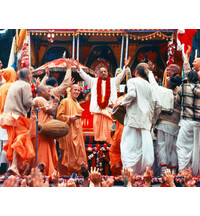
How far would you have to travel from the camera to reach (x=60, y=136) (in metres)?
10.2

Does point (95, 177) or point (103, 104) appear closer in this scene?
point (95, 177)

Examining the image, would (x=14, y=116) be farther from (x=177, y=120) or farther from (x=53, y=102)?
(x=177, y=120)

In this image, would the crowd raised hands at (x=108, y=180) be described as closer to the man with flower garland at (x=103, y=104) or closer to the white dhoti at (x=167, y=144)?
the white dhoti at (x=167, y=144)

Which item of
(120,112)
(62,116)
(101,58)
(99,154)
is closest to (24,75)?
(62,116)

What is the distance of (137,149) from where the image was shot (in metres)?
9.91

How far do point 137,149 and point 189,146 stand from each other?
3.64ft

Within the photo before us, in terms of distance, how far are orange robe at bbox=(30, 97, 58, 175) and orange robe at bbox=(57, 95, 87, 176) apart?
635 millimetres

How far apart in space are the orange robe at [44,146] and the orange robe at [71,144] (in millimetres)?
635

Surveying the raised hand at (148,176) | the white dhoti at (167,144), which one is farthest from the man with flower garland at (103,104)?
the raised hand at (148,176)

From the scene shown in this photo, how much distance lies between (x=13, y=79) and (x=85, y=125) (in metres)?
2.81

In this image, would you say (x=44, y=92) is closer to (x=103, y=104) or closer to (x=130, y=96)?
(x=103, y=104)

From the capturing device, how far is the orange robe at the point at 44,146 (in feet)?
33.2

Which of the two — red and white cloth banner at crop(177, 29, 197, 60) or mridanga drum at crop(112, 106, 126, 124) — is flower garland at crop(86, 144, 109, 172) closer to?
mridanga drum at crop(112, 106, 126, 124)

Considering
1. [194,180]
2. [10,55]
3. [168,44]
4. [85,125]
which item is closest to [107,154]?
[85,125]
